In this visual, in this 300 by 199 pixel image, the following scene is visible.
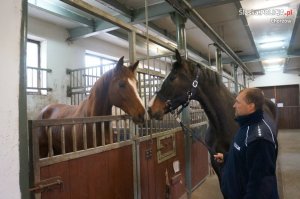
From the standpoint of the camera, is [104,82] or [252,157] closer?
[252,157]

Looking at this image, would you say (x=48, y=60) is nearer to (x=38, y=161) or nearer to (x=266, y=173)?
(x=38, y=161)

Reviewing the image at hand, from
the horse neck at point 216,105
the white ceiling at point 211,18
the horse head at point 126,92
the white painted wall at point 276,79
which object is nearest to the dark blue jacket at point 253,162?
the horse head at point 126,92

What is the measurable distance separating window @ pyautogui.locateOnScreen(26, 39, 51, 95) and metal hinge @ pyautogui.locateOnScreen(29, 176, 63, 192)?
9.99 feet

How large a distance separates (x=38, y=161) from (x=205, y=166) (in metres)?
2.99

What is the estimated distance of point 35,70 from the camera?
4039 mm

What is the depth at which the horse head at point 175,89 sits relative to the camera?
80.6 inches

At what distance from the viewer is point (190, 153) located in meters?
3.03

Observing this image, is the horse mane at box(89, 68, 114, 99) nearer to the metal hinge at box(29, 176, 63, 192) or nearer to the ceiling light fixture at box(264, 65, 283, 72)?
the metal hinge at box(29, 176, 63, 192)

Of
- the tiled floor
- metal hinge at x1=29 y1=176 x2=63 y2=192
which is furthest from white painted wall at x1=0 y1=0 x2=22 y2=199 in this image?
the tiled floor

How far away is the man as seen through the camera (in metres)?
1.04

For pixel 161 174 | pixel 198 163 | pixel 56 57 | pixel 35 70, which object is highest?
pixel 56 57

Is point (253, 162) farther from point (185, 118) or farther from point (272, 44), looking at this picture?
point (272, 44)

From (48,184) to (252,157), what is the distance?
36.8 inches

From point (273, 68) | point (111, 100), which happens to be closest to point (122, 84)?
point (111, 100)
